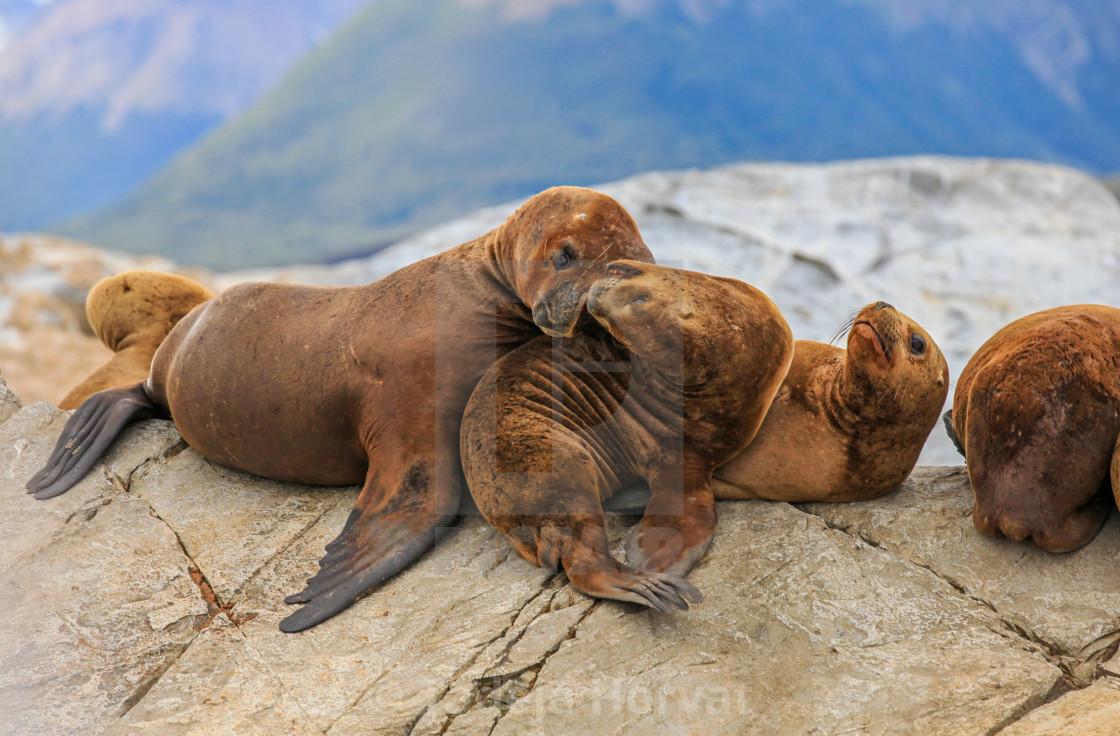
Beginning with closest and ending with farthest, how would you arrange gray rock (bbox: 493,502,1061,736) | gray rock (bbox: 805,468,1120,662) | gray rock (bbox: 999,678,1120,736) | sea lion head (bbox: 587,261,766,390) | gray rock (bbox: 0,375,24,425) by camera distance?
gray rock (bbox: 999,678,1120,736)
gray rock (bbox: 493,502,1061,736)
gray rock (bbox: 805,468,1120,662)
sea lion head (bbox: 587,261,766,390)
gray rock (bbox: 0,375,24,425)

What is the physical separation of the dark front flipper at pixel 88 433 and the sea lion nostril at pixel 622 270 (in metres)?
2.24

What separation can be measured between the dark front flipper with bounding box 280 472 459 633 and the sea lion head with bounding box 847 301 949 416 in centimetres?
144

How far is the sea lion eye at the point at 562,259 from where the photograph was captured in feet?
9.59

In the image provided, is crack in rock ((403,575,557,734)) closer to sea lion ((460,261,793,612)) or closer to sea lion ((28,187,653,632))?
sea lion ((460,261,793,612))

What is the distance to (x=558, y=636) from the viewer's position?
2.56 metres

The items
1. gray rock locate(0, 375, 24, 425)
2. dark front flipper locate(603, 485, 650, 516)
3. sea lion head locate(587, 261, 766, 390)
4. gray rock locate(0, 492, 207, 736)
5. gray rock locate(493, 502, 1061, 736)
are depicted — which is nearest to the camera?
gray rock locate(493, 502, 1061, 736)

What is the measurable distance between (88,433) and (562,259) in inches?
85.4

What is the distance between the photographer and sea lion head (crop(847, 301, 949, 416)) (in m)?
3.01

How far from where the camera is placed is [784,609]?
8.70 feet

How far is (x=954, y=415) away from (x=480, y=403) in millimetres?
1777

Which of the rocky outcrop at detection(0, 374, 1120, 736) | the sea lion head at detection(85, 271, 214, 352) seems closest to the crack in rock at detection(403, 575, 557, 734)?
the rocky outcrop at detection(0, 374, 1120, 736)

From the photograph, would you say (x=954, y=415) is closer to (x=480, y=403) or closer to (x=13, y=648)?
(x=480, y=403)

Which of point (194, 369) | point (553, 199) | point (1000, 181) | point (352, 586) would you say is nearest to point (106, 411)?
point (194, 369)

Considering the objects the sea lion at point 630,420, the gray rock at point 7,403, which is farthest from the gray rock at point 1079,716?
the gray rock at point 7,403
